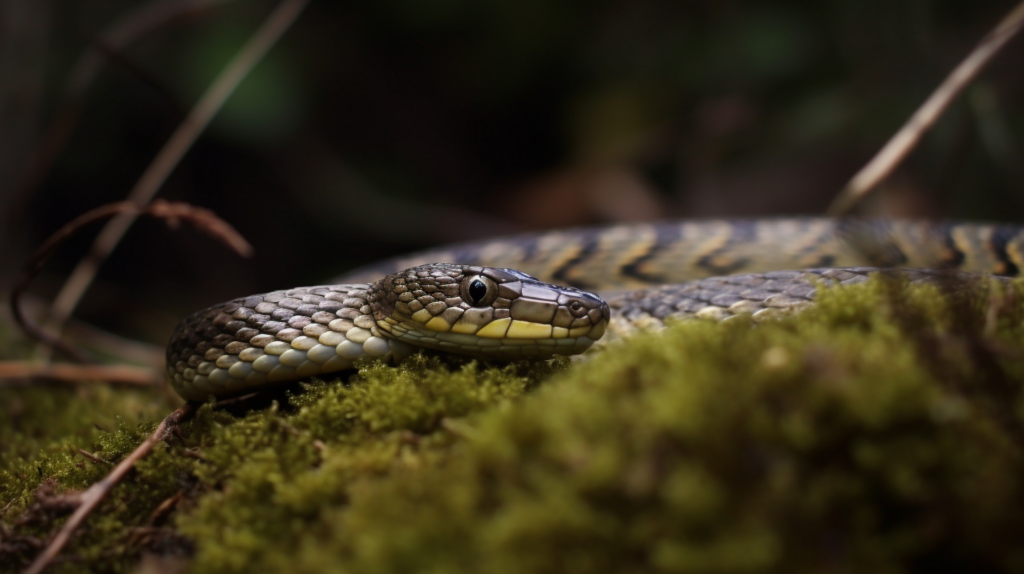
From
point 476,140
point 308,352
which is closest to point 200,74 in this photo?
point 476,140

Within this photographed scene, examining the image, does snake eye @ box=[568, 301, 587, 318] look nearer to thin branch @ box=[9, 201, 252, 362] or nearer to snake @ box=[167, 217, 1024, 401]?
snake @ box=[167, 217, 1024, 401]

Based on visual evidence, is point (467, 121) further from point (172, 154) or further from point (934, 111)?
point (934, 111)

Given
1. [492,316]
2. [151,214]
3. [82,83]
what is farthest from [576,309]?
[82,83]

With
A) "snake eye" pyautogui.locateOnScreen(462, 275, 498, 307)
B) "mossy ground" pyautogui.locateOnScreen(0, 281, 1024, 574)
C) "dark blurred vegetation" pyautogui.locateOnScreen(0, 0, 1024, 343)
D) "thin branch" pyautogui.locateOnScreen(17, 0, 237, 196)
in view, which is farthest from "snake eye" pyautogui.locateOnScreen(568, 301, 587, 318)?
"dark blurred vegetation" pyautogui.locateOnScreen(0, 0, 1024, 343)

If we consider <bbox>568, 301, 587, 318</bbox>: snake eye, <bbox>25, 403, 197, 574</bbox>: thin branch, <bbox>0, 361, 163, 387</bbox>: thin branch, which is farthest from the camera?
<bbox>0, 361, 163, 387</bbox>: thin branch

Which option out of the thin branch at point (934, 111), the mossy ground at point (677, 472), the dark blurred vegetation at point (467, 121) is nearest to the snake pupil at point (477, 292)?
the mossy ground at point (677, 472)

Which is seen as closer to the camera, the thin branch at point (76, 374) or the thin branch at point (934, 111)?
the thin branch at point (934, 111)

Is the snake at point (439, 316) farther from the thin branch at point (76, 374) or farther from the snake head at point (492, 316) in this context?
the thin branch at point (76, 374)
